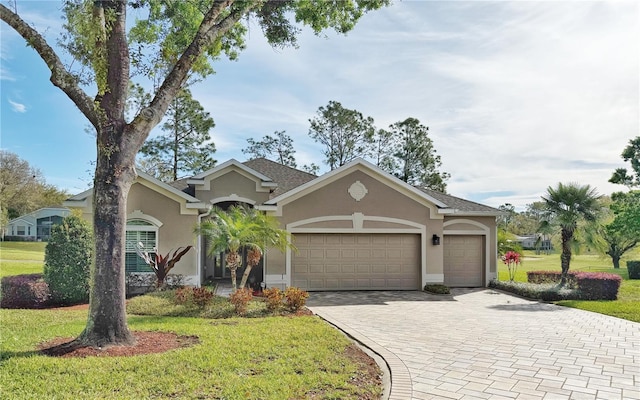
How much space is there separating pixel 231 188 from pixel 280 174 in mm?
3134

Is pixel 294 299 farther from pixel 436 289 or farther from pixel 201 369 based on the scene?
pixel 436 289

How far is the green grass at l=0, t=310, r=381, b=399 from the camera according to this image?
529 cm

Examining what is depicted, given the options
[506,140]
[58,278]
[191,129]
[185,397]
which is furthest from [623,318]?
[191,129]

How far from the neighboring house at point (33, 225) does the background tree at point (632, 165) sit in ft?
177

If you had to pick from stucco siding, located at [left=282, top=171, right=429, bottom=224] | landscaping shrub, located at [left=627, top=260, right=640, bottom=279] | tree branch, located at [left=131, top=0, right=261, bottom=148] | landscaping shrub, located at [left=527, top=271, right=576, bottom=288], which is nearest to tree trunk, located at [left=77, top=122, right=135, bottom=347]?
tree branch, located at [left=131, top=0, right=261, bottom=148]

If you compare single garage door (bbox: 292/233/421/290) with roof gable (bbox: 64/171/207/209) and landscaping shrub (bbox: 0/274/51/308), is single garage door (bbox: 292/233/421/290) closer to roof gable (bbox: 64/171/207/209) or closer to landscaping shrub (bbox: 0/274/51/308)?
roof gable (bbox: 64/171/207/209)

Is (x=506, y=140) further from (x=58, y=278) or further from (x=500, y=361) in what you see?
(x=58, y=278)

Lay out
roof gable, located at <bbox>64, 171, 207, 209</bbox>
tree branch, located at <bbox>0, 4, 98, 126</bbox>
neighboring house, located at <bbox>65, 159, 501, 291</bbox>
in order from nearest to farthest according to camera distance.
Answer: tree branch, located at <bbox>0, 4, 98, 126</bbox> → roof gable, located at <bbox>64, 171, 207, 209</bbox> → neighboring house, located at <bbox>65, 159, 501, 291</bbox>

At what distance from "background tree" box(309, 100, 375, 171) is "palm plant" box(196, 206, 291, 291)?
25741mm

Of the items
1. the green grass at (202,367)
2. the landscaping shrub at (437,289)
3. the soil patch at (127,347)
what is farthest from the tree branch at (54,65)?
the landscaping shrub at (437,289)

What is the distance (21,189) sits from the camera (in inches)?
1763

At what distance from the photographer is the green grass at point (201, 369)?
17.4 feet

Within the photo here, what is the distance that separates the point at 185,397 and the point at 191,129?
30006 mm

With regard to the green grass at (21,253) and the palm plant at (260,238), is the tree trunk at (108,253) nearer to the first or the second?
the palm plant at (260,238)
